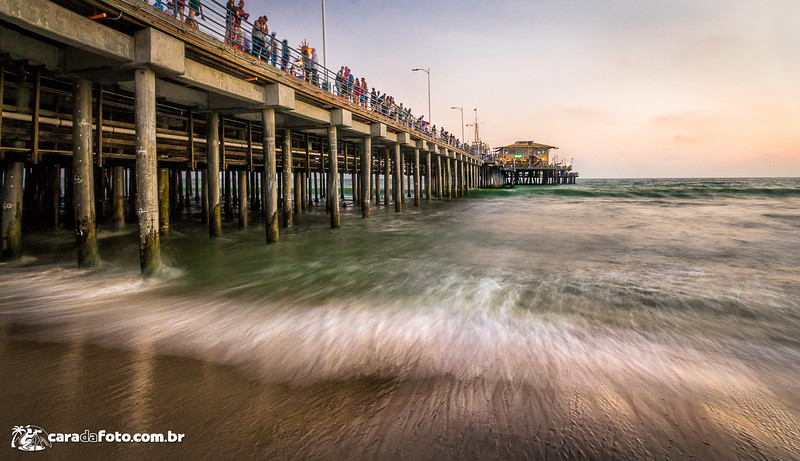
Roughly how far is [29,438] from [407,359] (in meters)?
3.05

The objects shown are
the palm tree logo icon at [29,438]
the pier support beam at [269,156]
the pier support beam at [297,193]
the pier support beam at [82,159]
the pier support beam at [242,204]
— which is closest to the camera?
the palm tree logo icon at [29,438]

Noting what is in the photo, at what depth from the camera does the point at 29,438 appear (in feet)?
8.89

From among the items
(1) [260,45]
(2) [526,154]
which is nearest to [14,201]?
(1) [260,45]

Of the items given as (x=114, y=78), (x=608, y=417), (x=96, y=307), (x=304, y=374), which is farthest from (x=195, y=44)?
(x=608, y=417)

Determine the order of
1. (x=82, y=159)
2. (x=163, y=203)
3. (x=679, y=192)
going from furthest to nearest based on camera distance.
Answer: (x=679, y=192)
(x=163, y=203)
(x=82, y=159)

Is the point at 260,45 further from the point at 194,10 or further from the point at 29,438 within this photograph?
the point at 29,438

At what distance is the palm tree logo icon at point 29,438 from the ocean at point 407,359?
0.07m

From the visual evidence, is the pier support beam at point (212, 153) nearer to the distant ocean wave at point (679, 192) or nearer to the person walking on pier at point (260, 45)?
the person walking on pier at point (260, 45)

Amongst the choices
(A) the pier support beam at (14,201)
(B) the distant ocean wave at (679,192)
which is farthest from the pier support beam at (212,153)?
(B) the distant ocean wave at (679,192)

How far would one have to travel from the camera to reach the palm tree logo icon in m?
2.62

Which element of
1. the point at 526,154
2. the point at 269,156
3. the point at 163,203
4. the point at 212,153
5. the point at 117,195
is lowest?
the point at 163,203

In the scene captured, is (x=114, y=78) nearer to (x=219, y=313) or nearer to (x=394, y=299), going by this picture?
(x=219, y=313)

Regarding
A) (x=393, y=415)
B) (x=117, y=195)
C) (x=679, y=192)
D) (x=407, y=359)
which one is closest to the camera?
(x=393, y=415)

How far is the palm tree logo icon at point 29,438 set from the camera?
8.60 feet
